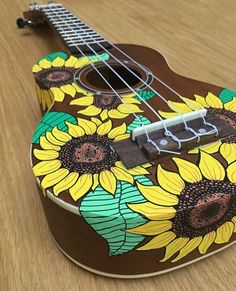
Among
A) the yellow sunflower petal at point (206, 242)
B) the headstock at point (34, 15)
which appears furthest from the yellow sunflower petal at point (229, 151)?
the headstock at point (34, 15)

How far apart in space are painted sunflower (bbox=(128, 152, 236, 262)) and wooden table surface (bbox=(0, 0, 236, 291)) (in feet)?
0.21

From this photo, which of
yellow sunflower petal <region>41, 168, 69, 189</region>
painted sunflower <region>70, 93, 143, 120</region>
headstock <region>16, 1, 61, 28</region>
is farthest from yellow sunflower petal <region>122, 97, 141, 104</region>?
headstock <region>16, 1, 61, 28</region>

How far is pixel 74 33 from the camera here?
93 cm

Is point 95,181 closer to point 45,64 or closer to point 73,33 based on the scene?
point 45,64

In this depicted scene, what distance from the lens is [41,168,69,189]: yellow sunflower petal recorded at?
0.47 metres

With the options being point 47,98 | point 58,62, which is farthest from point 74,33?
point 47,98

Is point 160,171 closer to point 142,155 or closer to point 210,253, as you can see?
point 142,155

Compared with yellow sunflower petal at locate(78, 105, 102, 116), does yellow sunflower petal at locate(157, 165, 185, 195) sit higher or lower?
higher

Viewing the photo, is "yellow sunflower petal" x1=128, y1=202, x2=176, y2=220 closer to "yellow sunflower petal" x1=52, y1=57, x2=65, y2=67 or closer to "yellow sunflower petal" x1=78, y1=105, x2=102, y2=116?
"yellow sunflower petal" x1=78, y1=105, x2=102, y2=116

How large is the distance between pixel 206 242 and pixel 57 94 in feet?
1.22

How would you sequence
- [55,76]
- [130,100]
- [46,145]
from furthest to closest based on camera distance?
[55,76]
[130,100]
[46,145]

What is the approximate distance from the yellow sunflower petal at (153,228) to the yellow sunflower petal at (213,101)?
26 centimetres

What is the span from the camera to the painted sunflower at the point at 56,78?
0.68 m

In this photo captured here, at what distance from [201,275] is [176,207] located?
13 centimetres
